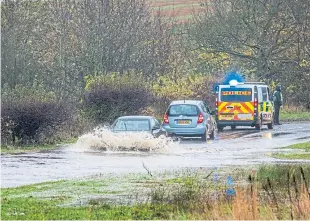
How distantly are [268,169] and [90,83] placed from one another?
20848 mm

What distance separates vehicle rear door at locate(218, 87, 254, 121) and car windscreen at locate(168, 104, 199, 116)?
6276 millimetres

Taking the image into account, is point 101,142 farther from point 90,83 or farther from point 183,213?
point 183,213

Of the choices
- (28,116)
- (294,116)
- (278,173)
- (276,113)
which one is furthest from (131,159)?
(294,116)

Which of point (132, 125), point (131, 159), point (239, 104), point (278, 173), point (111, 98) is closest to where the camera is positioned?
point (278, 173)

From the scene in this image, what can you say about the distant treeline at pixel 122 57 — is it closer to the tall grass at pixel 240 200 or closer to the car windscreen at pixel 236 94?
the car windscreen at pixel 236 94

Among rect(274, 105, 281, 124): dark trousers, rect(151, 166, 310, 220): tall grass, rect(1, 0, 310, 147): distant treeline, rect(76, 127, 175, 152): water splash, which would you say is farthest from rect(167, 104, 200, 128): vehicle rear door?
rect(151, 166, 310, 220): tall grass

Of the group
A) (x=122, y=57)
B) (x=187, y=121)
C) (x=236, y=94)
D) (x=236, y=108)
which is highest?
(x=122, y=57)

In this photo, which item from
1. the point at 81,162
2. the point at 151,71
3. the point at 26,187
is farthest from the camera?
the point at 151,71

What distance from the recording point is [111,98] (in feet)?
134

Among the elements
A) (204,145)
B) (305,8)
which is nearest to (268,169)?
(204,145)

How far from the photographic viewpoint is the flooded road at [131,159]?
2309cm

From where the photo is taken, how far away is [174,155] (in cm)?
2934

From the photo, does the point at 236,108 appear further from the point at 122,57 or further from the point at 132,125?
the point at 132,125

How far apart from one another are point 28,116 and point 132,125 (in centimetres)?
357
